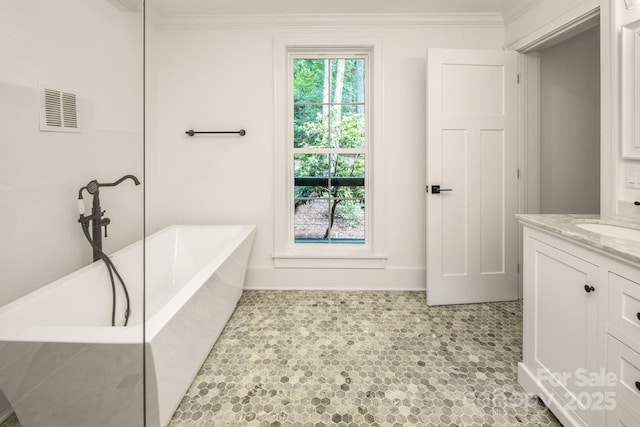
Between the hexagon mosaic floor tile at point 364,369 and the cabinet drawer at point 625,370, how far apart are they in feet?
1.49

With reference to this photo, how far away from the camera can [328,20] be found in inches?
108

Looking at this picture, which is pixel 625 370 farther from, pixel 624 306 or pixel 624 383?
pixel 624 306

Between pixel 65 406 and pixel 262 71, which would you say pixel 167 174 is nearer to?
pixel 262 71

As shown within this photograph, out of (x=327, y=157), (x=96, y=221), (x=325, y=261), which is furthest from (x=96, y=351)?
(x=327, y=157)

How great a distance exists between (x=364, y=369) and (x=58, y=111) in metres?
1.75

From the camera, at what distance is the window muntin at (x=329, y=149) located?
294 centimetres

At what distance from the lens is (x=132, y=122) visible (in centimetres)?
73

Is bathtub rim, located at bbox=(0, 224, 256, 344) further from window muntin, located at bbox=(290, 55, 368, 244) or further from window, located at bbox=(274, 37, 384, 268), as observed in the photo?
window muntin, located at bbox=(290, 55, 368, 244)

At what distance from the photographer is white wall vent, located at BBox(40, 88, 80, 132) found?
17.9 inches

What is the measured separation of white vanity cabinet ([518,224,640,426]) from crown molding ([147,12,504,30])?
202 centimetres

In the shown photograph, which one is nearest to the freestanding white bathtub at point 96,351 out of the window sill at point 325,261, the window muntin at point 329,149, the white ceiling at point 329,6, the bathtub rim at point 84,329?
the bathtub rim at point 84,329

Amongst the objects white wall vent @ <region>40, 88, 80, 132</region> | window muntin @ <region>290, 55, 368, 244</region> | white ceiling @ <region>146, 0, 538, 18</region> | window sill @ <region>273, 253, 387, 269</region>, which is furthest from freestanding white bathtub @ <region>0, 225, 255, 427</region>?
white ceiling @ <region>146, 0, 538, 18</region>

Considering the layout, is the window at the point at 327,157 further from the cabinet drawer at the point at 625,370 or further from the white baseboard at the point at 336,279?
the cabinet drawer at the point at 625,370

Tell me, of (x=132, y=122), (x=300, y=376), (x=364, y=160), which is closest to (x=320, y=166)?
(x=364, y=160)
